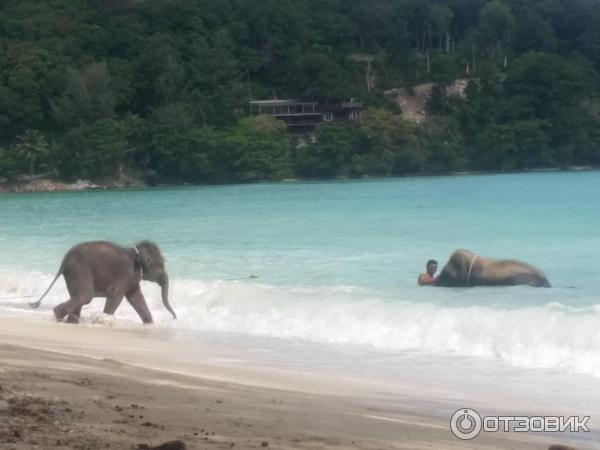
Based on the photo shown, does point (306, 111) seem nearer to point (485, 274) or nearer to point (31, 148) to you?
point (31, 148)

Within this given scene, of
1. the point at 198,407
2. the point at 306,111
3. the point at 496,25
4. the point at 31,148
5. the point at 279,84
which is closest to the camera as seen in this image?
the point at 198,407

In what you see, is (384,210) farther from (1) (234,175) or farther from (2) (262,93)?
(2) (262,93)

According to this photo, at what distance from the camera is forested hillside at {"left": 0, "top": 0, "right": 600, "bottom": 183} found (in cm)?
7869

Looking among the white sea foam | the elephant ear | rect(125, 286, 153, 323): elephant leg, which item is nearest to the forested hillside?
the white sea foam

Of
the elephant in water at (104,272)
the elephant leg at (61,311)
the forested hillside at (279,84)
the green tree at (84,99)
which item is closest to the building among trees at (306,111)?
the forested hillside at (279,84)

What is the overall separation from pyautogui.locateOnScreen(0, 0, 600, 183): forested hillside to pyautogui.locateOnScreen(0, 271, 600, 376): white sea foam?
60587 millimetres

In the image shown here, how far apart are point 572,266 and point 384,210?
18.6 meters

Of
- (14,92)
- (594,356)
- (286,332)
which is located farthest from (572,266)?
(14,92)

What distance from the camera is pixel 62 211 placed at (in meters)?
41.8

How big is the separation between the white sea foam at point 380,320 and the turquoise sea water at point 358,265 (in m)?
0.02

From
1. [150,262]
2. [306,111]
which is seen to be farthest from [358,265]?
[306,111]

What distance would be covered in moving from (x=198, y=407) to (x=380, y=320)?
676 cm

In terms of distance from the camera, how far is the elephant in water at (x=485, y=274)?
16125mm

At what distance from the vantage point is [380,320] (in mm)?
13500
